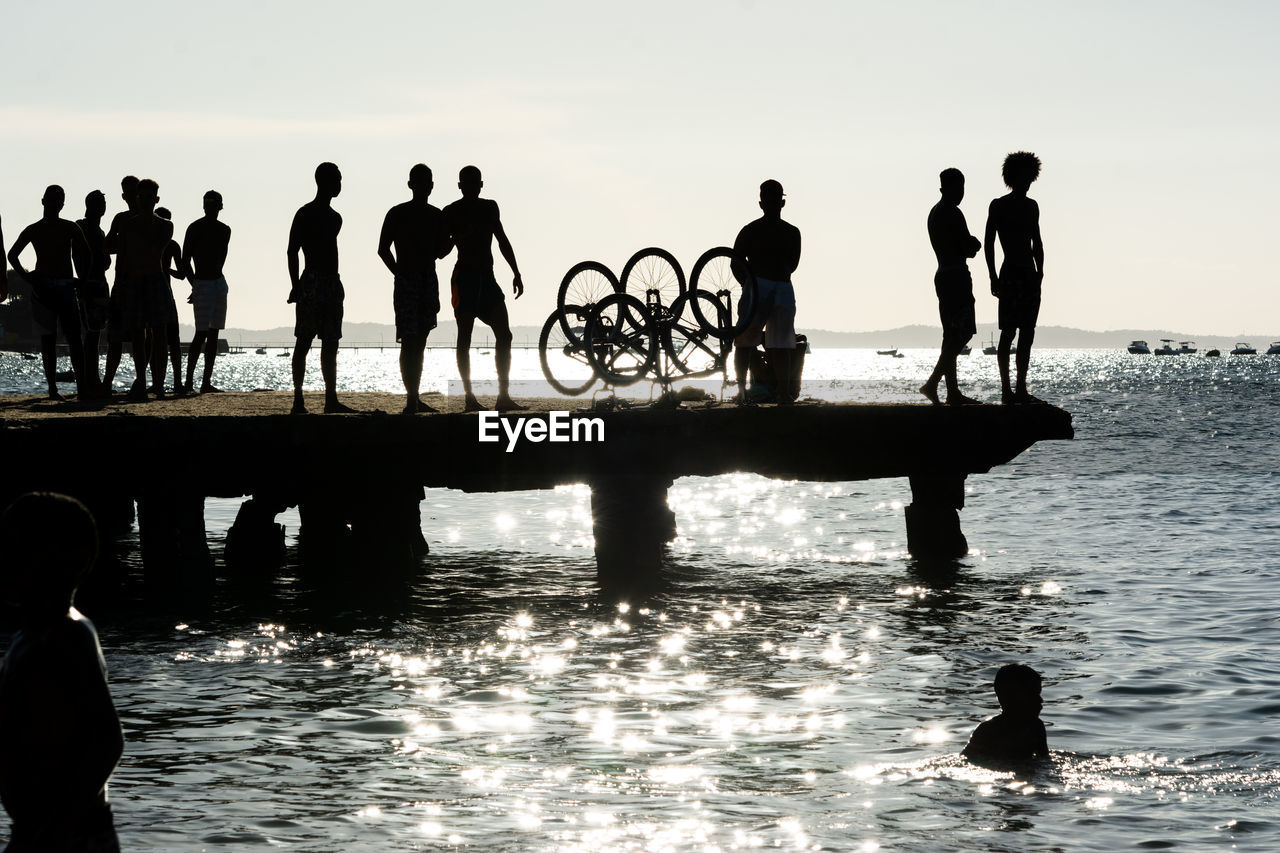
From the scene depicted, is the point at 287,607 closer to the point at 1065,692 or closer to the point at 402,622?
the point at 402,622

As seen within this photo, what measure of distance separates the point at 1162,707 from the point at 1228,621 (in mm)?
5457

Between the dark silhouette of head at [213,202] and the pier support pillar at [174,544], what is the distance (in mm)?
3774

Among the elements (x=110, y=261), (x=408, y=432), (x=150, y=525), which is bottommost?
(x=150, y=525)

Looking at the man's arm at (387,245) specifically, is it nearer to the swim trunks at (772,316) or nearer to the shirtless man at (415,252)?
the shirtless man at (415,252)

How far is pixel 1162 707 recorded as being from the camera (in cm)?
1195

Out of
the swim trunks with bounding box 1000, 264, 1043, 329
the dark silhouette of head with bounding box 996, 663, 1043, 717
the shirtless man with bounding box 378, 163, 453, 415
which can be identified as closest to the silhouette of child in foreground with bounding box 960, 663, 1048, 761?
the dark silhouette of head with bounding box 996, 663, 1043, 717

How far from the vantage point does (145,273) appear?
1594 centimetres

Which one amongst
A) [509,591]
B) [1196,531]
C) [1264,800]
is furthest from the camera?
[1196,531]

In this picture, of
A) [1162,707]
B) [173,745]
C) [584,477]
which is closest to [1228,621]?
[1162,707]

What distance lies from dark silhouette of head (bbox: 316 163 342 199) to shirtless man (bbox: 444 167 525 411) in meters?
1.10

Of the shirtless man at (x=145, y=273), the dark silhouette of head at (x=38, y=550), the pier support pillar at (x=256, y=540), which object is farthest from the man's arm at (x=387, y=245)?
the dark silhouette of head at (x=38, y=550)

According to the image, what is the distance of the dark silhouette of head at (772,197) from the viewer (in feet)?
49.0

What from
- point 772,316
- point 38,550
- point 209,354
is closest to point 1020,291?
point 772,316

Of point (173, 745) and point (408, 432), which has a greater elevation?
point (408, 432)
